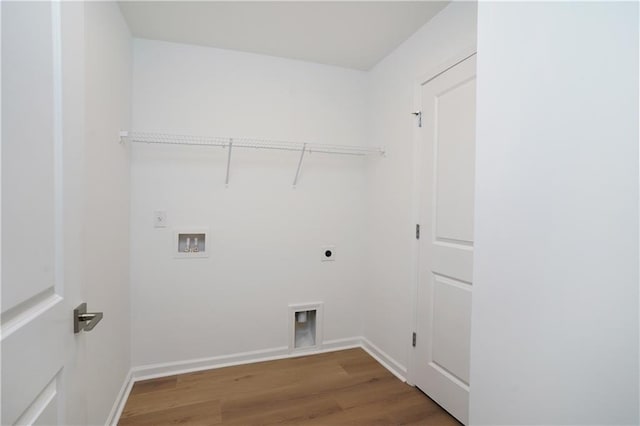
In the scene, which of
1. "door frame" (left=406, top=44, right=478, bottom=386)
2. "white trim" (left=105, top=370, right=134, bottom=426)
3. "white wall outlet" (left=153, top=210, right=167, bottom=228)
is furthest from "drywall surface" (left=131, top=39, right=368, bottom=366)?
"door frame" (left=406, top=44, right=478, bottom=386)

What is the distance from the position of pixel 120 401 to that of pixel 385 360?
189 centimetres

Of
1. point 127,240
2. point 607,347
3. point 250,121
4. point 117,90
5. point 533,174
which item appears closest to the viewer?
point 607,347

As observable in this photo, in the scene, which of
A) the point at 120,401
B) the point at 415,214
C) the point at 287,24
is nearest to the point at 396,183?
the point at 415,214

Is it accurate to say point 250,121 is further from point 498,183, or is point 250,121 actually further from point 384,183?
point 498,183

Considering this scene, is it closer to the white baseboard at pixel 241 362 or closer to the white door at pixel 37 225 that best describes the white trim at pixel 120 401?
the white baseboard at pixel 241 362

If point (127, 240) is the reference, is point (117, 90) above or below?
above

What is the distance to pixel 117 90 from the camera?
5.92 ft

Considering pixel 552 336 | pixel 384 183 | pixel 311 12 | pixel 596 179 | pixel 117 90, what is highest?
pixel 311 12

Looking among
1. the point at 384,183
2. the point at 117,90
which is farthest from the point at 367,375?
the point at 117,90

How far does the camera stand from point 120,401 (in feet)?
6.08

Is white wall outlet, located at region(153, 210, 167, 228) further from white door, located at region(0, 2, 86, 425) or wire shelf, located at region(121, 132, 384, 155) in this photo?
white door, located at region(0, 2, 86, 425)

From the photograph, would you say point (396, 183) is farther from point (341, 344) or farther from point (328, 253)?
point (341, 344)

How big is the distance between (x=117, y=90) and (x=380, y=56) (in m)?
1.97

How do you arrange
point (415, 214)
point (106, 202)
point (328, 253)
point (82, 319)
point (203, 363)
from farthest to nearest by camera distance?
point (328, 253) < point (203, 363) < point (415, 214) < point (106, 202) < point (82, 319)
